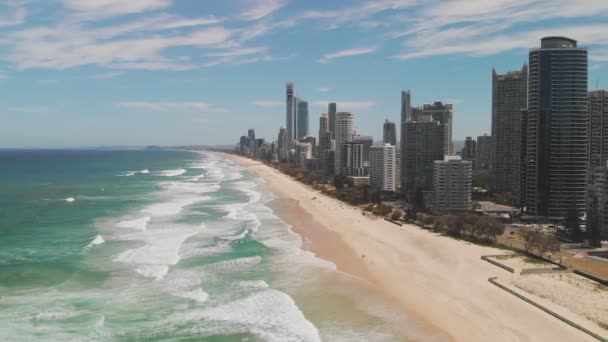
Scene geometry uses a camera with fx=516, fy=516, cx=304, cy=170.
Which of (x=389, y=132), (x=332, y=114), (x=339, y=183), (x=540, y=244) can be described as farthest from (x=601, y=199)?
(x=332, y=114)

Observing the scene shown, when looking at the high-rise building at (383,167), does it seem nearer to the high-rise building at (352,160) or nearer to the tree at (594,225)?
the high-rise building at (352,160)

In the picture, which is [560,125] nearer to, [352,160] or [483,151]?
[352,160]

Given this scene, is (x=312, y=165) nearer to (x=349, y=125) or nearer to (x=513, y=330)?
(x=349, y=125)

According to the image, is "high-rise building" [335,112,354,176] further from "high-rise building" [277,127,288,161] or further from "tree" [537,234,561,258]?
"tree" [537,234,561,258]

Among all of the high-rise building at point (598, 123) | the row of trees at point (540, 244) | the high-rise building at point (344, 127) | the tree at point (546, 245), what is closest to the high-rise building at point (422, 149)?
the high-rise building at point (598, 123)

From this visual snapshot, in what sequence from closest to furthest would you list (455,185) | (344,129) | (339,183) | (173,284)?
(173,284) → (455,185) → (339,183) → (344,129)

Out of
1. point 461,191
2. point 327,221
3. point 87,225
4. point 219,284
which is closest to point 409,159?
point 461,191
